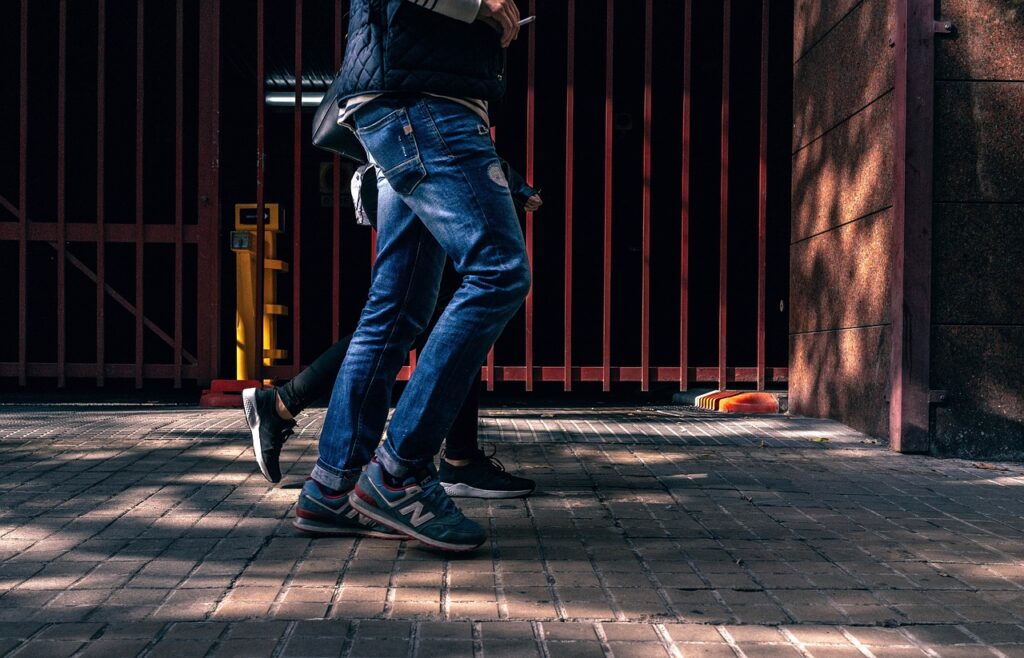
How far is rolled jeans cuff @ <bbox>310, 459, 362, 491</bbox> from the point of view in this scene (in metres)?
3.33

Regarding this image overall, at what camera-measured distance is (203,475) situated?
4.43 m

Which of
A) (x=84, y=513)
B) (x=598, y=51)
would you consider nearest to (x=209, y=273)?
(x=84, y=513)

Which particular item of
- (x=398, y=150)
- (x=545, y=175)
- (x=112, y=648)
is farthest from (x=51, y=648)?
(x=545, y=175)

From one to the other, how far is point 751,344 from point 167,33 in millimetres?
6762

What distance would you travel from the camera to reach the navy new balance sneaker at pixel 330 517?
3330 millimetres

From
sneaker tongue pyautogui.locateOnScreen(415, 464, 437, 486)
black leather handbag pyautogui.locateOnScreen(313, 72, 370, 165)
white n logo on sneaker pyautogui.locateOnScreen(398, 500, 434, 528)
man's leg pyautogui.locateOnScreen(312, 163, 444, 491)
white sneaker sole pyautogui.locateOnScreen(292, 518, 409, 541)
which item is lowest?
Answer: white sneaker sole pyautogui.locateOnScreen(292, 518, 409, 541)

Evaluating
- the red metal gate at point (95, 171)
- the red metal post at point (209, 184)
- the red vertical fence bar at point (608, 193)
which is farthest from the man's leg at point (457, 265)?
the red metal gate at point (95, 171)

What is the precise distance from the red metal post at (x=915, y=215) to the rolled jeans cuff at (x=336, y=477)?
2.96 metres

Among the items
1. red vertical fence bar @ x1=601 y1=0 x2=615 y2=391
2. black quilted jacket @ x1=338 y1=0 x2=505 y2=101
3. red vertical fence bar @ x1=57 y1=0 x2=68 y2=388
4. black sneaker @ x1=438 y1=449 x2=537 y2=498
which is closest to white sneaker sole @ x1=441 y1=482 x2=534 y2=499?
black sneaker @ x1=438 y1=449 x2=537 y2=498

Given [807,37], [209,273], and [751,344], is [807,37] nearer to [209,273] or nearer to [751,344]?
[209,273]

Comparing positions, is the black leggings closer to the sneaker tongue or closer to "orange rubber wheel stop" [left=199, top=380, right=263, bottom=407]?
the sneaker tongue

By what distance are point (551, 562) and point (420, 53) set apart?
4.82 feet

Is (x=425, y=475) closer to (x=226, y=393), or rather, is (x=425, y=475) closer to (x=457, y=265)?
(x=457, y=265)

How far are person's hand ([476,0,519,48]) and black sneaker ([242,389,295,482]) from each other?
4.71ft
